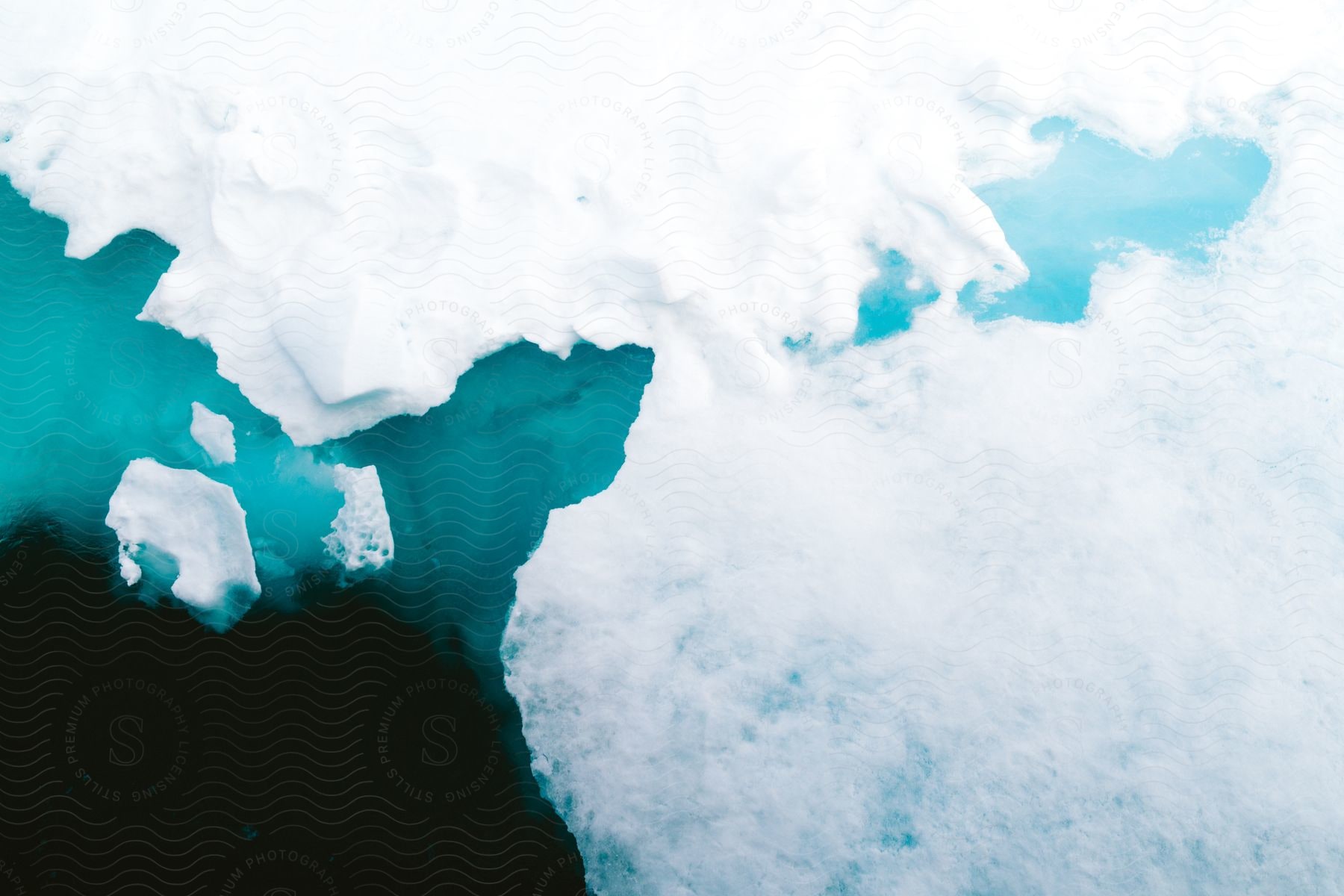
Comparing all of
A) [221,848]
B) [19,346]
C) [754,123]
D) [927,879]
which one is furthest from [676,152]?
[221,848]

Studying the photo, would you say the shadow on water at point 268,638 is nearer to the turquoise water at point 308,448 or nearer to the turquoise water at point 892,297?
the turquoise water at point 308,448

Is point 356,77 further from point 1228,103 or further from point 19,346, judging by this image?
point 1228,103

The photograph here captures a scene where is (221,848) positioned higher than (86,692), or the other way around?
(86,692)

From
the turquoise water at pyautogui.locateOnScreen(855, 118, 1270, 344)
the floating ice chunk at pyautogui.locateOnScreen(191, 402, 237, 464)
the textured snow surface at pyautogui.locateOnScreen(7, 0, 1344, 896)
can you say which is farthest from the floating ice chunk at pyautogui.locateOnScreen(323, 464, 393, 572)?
the turquoise water at pyautogui.locateOnScreen(855, 118, 1270, 344)

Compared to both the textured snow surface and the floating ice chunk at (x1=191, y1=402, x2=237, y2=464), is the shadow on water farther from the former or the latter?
the textured snow surface

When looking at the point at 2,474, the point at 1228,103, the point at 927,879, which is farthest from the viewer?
the point at 1228,103

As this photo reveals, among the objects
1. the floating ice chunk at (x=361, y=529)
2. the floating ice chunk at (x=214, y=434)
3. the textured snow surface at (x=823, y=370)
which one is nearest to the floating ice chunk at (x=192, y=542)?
the floating ice chunk at (x=214, y=434)

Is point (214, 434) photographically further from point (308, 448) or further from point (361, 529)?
point (361, 529)
